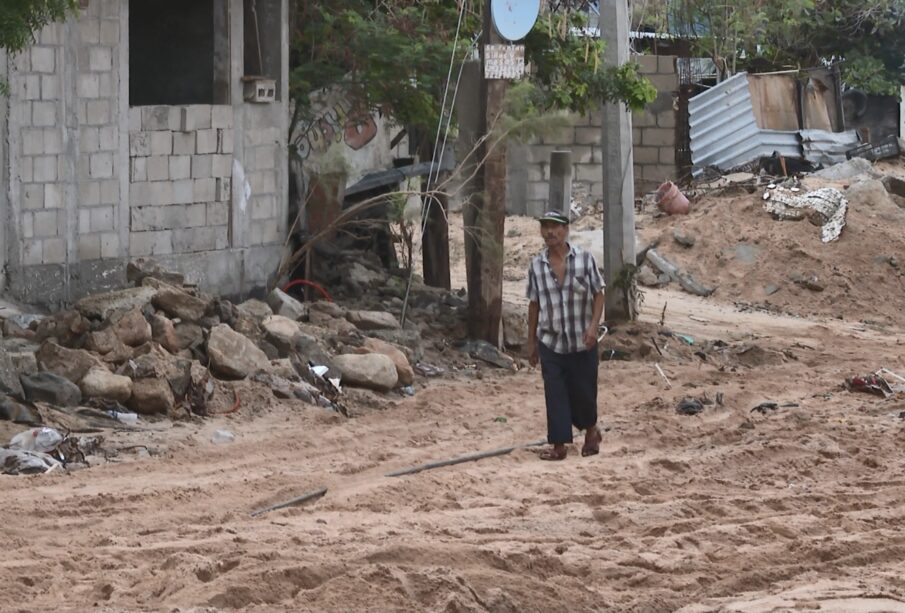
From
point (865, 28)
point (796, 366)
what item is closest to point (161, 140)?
point (796, 366)

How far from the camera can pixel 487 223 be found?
13898 millimetres

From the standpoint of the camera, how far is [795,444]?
9906 mm

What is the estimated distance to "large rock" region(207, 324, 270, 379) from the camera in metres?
11.2

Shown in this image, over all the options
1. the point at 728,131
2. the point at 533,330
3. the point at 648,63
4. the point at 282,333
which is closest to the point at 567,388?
the point at 533,330

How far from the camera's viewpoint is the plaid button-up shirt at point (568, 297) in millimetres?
9094

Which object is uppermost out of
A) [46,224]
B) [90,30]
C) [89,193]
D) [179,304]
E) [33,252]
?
[90,30]

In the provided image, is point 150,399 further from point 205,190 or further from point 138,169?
point 205,190

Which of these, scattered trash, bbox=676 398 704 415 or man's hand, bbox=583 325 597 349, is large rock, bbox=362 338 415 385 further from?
man's hand, bbox=583 325 597 349

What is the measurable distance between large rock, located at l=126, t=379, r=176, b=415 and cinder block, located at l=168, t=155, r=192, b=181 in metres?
3.76

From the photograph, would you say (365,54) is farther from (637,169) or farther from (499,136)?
(637,169)

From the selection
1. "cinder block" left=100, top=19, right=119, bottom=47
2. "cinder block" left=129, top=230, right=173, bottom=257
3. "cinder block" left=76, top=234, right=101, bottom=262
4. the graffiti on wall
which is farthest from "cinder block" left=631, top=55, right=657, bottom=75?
"cinder block" left=76, top=234, right=101, bottom=262

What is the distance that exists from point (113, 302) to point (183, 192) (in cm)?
265

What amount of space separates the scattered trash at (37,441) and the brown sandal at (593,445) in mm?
3154

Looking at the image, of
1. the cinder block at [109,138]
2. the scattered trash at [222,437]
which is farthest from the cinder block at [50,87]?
the scattered trash at [222,437]
